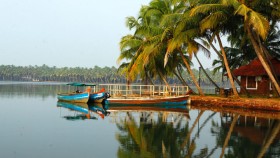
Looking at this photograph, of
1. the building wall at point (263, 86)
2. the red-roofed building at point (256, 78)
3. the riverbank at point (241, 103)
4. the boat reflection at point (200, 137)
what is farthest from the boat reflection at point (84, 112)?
the red-roofed building at point (256, 78)

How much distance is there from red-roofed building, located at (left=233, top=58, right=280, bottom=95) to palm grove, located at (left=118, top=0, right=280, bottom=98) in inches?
73.0

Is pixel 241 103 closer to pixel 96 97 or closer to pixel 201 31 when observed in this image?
pixel 201 31

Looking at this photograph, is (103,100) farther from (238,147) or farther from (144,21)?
(238,147)

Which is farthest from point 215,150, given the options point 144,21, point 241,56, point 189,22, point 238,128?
point 241,56

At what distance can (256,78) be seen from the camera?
3416cm

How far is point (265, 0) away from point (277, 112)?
8.25 meters

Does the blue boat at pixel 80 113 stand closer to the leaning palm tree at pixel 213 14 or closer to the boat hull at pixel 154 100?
the boat hull at pixel 154 100

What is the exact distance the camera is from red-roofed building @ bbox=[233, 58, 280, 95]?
33.0m

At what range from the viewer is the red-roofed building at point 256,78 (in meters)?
33.0

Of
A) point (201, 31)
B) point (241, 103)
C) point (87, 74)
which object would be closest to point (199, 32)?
point (201, 31)

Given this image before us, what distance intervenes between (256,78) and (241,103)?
7.43 m

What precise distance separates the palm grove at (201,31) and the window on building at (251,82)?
264 cm

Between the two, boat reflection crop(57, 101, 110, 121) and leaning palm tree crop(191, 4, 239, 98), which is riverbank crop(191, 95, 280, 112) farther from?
boat reflection crop(57, 101, 110, 121)

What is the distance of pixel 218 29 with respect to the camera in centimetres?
2808
